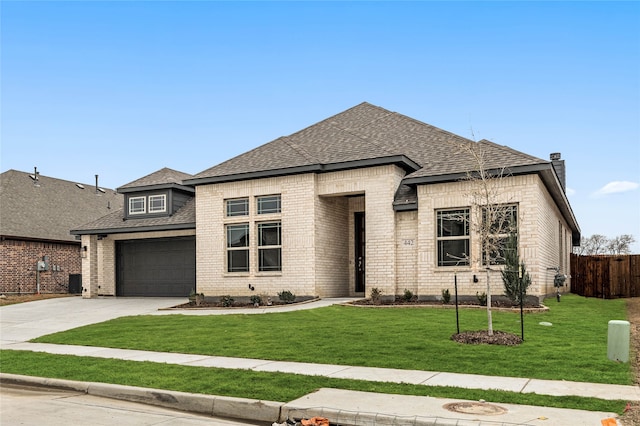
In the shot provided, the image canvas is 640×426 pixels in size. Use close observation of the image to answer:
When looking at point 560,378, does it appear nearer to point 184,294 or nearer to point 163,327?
point 163,327

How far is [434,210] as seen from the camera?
19.6m

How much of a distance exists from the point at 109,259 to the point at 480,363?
2275 centimetres

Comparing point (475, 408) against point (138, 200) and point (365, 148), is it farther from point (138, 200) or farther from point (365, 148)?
point (138, 200)

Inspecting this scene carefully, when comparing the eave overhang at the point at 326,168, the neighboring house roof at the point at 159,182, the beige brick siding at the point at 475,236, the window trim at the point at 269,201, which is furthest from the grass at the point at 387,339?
the neighboring house roof at the point at 159,182

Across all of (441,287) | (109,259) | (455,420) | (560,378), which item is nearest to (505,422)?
(455,420)

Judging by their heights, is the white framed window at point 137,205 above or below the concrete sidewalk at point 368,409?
above

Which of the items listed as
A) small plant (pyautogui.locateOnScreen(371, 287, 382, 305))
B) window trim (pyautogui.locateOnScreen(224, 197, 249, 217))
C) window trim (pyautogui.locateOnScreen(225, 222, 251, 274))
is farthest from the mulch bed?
window trim (pyautogui.locateOnScreen(224, 197, 249, 217))

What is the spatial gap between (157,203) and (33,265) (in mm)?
9870

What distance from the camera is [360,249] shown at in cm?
2359

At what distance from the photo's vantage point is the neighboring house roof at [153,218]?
2569 centimetres

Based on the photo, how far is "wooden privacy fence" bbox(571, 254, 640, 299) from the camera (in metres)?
27.2

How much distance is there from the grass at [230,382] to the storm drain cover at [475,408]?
278 mm

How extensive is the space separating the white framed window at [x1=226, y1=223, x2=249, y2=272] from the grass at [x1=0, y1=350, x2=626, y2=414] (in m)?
11.4

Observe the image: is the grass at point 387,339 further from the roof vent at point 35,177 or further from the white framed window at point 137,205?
the roof vent at point 35,177
